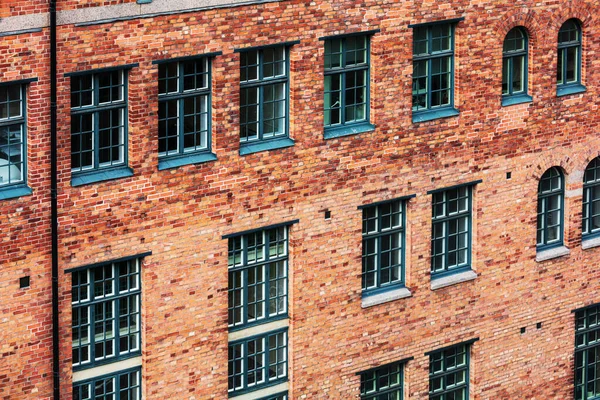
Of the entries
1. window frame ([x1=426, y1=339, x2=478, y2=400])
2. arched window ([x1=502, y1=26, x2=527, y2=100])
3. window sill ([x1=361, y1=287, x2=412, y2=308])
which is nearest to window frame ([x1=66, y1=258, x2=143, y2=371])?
window sill ([x1=361, y1=287, x2=412, y2=308])

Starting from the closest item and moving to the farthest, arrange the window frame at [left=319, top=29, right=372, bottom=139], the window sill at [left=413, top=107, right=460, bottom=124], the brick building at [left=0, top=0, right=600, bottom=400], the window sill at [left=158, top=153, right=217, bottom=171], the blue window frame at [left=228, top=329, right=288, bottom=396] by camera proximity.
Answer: the brick building at [left=0, top=0, right=600, bottom=400], the window sill at [left=158, top=153, right=217, bottom=171], the window frame at [left=319, top=29, right=372, bottom=139], the blue window frame at [left=228, top=329, right=288, bottom=396], the window sill at [left=413, top=107, right=460, bottom=124]

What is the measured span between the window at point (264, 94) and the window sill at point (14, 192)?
4855mm

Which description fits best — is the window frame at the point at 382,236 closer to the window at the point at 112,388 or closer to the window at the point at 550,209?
the window at the point at 550,209

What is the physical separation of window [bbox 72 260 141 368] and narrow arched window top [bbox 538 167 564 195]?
1051 centimetres

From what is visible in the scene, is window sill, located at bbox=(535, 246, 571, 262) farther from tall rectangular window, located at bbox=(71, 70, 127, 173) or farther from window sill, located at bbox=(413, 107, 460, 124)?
tall rectangular window, located at bbox=(71, 70, 127, 173)

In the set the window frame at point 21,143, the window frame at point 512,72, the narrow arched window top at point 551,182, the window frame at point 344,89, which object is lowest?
the window frame at point 21,143

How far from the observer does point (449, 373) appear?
1644 inches

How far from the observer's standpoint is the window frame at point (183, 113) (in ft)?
118

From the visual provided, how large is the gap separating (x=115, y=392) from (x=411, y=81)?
8.91 metres

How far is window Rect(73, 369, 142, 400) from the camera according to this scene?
3631cm

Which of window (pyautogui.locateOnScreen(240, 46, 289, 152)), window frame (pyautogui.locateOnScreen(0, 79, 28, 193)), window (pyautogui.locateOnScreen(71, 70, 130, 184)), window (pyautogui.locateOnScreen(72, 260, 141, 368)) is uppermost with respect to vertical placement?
window (pyautogui.locateOnScreen(240, 46, 289, 152))

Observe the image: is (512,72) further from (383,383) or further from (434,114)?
(383,383)

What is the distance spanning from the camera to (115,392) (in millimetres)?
36688

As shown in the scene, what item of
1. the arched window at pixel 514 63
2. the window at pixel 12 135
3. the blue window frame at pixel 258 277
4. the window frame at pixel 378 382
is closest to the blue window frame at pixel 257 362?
the blue window frame at pixel 258 277
